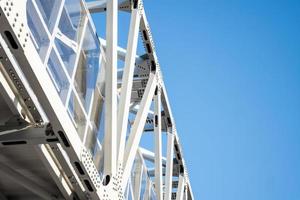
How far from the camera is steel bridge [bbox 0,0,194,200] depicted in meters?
5.03

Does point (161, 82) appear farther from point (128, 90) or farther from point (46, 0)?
point (46, 0)

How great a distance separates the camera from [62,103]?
5645 millimetres

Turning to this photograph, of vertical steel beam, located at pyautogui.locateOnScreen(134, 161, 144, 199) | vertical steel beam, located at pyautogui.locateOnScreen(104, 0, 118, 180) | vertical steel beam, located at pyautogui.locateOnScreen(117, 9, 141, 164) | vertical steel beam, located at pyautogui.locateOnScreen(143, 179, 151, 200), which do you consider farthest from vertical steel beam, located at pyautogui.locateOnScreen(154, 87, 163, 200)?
vertical steel beam, located at pyautogui.locateOnScreen(104, 0, 118, 180)

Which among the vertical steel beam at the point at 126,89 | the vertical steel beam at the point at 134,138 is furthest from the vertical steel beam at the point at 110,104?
the vertical steel beam at the point at 134,138

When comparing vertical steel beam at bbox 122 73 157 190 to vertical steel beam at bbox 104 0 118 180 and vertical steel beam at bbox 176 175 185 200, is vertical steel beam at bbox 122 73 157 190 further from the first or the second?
Answer: vertical steel beam at bbox 176 175 185 200

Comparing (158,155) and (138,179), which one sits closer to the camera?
(158,155)

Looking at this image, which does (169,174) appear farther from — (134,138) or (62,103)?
(62,103)

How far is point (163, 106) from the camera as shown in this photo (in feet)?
41.8

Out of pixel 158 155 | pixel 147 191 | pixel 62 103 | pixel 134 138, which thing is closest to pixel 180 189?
pixel 147 191

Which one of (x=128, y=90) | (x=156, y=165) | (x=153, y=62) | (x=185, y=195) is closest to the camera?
(x=128, y=90)

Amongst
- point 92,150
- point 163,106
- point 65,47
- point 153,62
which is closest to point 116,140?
point 92,150

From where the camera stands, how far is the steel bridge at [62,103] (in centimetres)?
503

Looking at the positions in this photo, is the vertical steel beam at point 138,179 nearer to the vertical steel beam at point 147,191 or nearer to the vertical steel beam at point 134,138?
the vertical steel beam at point 147,191

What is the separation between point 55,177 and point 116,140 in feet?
3.75
